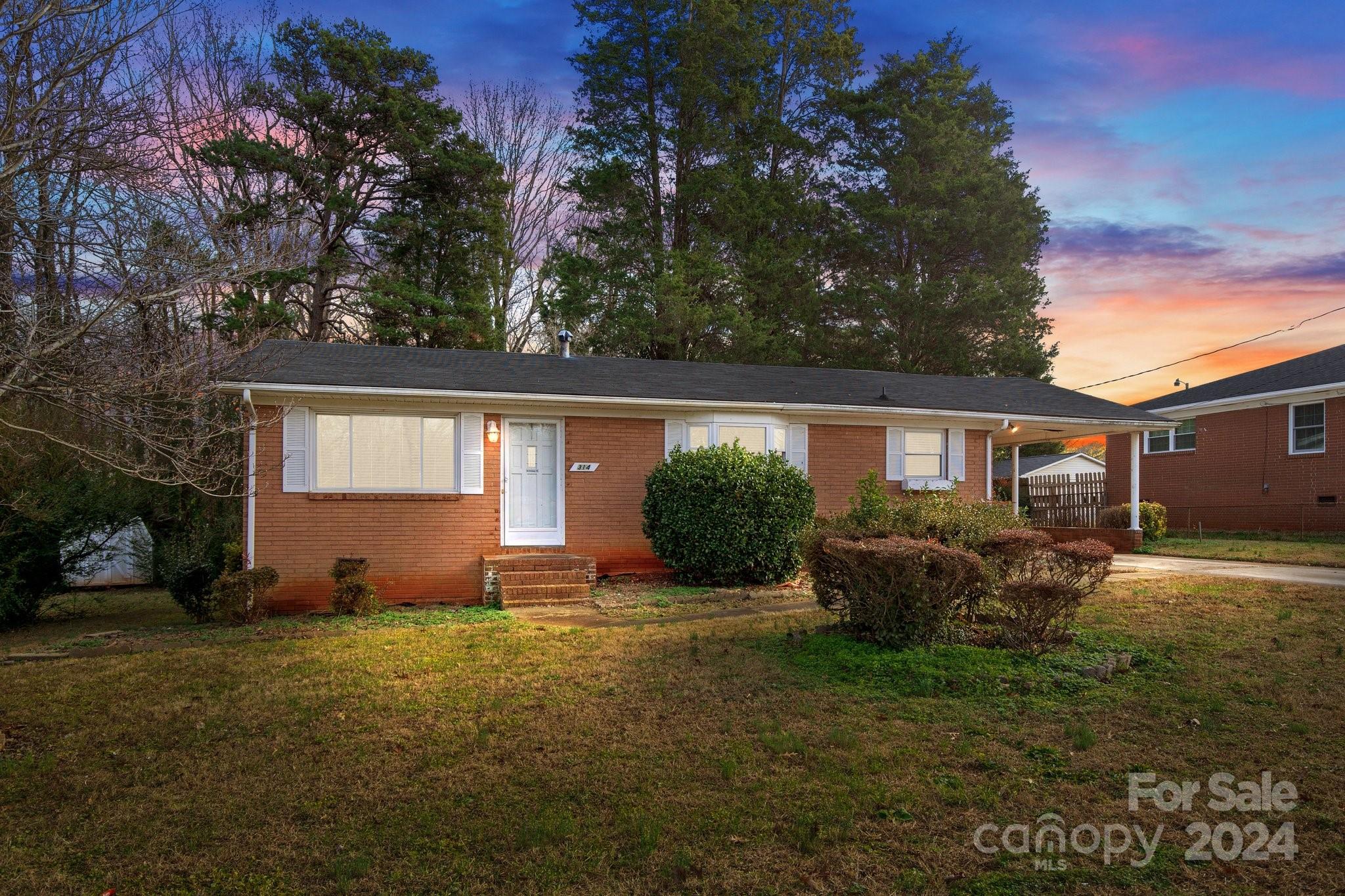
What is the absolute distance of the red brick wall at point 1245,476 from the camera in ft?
60.6

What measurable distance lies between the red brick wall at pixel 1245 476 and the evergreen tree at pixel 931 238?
5430 millimetres

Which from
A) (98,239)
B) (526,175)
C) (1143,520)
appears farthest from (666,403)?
(526,175)

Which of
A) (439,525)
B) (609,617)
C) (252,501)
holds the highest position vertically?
(252,501)

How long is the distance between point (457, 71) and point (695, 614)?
22.6 m

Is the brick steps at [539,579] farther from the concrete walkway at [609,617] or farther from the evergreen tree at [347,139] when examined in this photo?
the evergreen tree at [347,139]

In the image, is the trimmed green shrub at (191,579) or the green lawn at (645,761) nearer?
the green lawn at (645,761)

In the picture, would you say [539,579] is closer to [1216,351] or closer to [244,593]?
[244,593]

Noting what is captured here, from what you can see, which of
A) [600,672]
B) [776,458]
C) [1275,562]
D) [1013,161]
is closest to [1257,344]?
[1013,161]

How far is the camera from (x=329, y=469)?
1097 centimetres

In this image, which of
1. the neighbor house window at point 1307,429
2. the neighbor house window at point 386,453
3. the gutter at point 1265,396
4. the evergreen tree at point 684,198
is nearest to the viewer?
the neighbor house window at point 386,453

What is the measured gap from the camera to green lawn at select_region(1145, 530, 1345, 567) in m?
13.8

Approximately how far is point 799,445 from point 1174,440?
15.7 m

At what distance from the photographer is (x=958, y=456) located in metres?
15.1

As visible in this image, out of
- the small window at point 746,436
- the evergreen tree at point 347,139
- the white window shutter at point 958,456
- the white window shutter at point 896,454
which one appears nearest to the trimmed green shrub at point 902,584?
the small window at point 746,436
